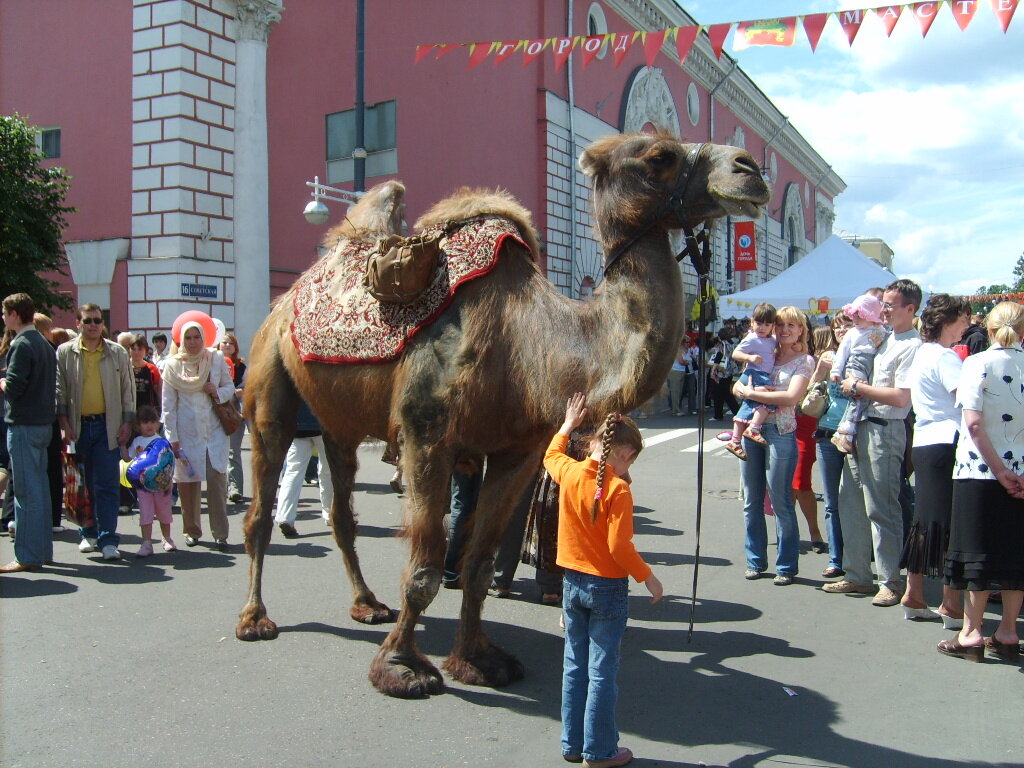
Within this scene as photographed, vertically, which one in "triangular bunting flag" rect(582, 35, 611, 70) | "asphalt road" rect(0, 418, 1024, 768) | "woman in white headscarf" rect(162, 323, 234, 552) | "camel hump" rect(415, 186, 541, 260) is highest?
"triangular bunting flag" rect(582, 35, 611, 70)

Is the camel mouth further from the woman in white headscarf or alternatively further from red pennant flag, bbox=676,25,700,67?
red pennant flag, bbox=676,25,700,67

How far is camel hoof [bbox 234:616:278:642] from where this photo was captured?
518cm

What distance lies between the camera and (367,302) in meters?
4.80

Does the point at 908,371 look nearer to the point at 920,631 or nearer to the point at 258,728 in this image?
the point at 920,631

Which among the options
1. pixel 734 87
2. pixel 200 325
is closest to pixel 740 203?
pixel 200 325

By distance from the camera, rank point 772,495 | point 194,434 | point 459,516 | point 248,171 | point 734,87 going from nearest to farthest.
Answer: point 459,516, point 772,495, point 194,434, point 248,171, point 734,87

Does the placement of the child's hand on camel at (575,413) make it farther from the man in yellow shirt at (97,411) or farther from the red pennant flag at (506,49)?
the red pennant flag at (506,49)

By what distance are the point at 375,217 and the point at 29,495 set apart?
3699 mm

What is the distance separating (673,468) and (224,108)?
38.7 ft

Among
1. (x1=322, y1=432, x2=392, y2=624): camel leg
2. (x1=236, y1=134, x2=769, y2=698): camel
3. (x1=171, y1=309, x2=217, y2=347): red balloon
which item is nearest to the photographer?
(x1=236, y1=134, x2=769, y2=698): camel

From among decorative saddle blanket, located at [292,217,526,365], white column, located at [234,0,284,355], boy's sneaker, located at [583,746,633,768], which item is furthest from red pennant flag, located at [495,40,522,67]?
white column, located at [234,0,284,355]

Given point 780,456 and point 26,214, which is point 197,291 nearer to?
point 26,214

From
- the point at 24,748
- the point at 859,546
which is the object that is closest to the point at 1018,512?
the point at 859,546

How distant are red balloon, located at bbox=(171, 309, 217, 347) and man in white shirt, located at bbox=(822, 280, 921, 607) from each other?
593cm
